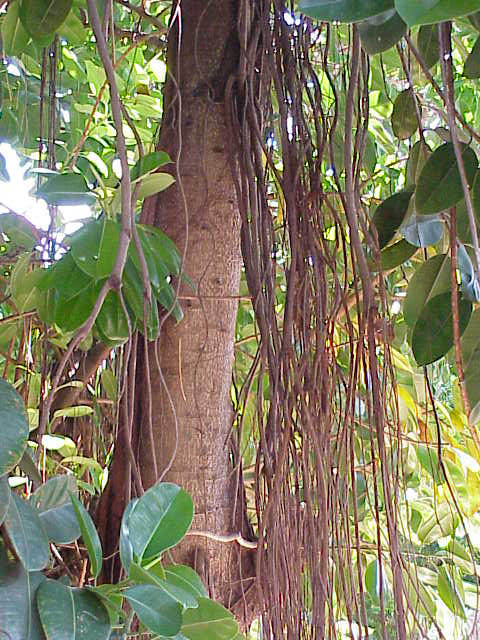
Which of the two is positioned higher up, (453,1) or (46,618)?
(453,1)

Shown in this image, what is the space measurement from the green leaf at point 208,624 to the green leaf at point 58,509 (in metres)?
0.09

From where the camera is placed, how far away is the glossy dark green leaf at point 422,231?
55cm

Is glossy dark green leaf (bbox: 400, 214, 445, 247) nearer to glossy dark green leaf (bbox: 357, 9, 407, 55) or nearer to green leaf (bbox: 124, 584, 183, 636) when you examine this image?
glossy dark green leaf (bbox: 357, 9, 407, 55)

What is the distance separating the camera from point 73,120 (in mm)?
1113

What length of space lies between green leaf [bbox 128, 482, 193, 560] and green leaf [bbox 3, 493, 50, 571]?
5cm

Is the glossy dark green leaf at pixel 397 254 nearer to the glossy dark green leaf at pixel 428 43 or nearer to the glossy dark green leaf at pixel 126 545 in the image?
the glossy dark green leaf at pixel 428 43

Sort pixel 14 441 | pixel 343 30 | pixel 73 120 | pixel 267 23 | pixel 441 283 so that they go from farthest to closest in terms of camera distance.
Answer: pixel 73 120 → pixel 343 30 → pixel 267 23 → pixel 441 283 → pixel 14 441

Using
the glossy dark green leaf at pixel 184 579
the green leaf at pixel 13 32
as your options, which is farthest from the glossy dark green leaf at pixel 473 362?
the green leaf at pixel 13 32

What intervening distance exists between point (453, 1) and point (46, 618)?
13.4 inches

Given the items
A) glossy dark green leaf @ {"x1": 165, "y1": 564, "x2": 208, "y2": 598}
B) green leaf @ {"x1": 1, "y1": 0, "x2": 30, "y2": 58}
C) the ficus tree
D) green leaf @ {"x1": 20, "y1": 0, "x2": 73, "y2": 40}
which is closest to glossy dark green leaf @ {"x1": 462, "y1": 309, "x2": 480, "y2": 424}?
the ficus tree

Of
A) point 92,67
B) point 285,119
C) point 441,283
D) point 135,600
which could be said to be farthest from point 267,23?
point 135,600

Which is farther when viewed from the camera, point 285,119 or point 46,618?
point 285,119

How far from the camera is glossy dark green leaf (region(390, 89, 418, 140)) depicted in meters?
0.67

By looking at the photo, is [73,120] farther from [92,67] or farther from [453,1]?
[453,1]
